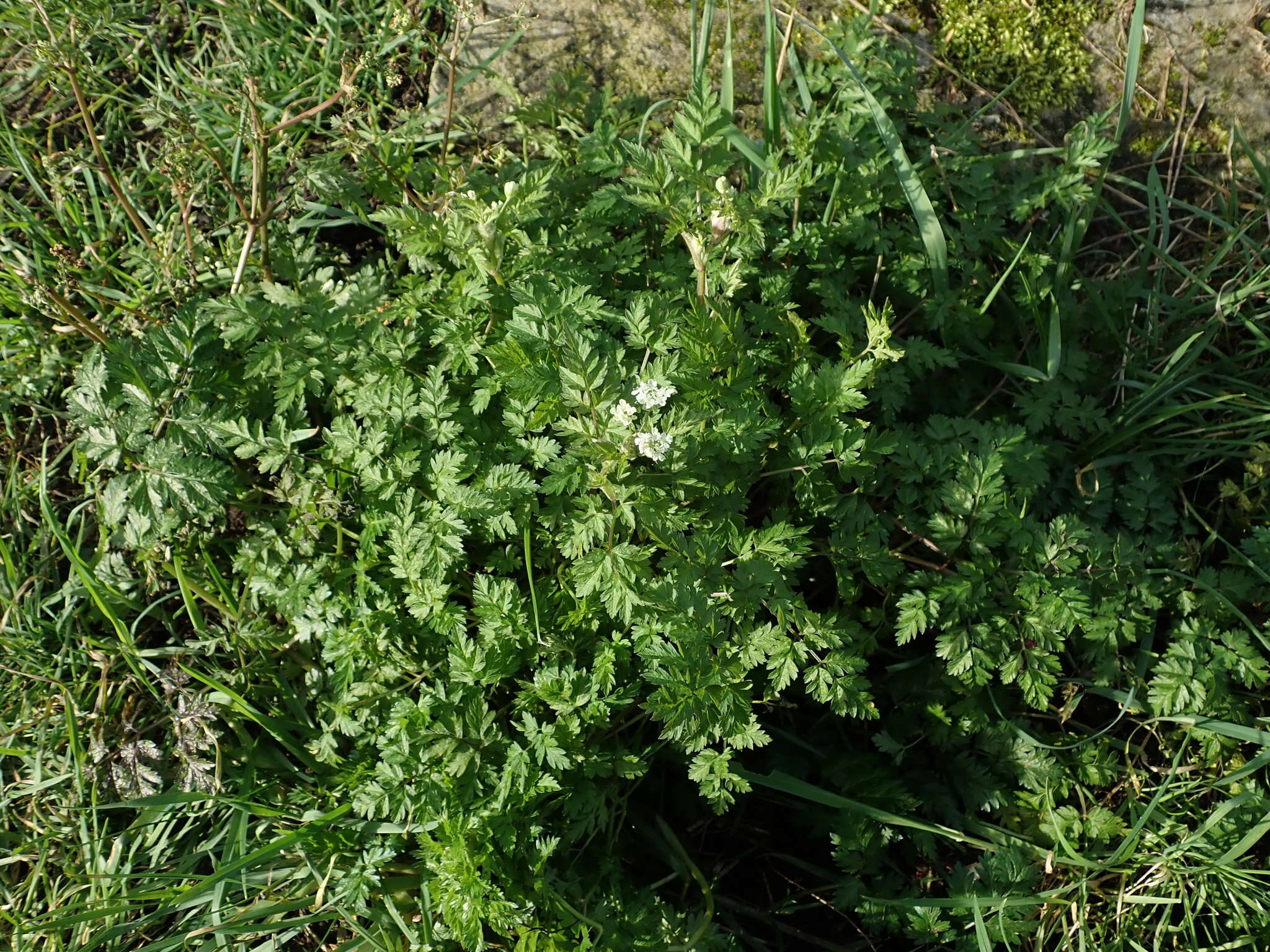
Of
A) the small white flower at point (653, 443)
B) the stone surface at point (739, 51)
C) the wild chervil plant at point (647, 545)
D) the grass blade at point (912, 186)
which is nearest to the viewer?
the small white flower at point (653, 443)

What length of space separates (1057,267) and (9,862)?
384 cm

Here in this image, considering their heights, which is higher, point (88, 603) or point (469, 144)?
point (469, 144)

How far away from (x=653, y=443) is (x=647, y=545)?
0.44 meters

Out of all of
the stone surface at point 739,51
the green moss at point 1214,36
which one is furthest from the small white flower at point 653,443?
the green moss at point 1214,36

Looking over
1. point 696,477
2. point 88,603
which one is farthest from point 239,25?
point 696,477

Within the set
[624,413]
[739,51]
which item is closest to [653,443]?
[624,413]

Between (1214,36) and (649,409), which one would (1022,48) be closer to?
(1214,36)

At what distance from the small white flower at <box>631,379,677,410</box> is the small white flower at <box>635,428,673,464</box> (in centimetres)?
Result: 8

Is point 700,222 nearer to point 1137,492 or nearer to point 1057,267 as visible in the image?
point 1057,267

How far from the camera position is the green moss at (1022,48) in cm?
364

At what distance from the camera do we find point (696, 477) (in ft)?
8.02

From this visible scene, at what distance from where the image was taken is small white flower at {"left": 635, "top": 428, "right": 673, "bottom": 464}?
2.15 meters

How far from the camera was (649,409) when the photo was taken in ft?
7.34

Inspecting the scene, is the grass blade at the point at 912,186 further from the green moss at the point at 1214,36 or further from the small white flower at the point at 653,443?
the small white flower at the point at 653,443
